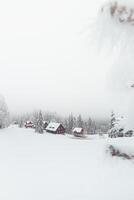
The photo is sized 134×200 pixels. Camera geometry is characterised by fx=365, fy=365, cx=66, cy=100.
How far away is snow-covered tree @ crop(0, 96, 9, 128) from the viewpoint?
46.1 metres

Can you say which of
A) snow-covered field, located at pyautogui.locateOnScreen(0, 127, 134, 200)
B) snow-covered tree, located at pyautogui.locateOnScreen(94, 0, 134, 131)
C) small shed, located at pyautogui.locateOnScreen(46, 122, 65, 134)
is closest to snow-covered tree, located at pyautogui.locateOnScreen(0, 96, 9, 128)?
snow-covered field, located at pyautogui.locateOnScreen(0, 127, 134, 200)

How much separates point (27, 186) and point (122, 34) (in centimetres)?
1813

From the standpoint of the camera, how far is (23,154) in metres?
30.4

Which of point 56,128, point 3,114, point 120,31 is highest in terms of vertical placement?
point 56,128

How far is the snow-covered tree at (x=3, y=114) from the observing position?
46094 mm

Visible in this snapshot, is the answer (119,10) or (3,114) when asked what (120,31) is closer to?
(119,10)

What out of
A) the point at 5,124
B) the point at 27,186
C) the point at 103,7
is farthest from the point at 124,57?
the point at 5,124

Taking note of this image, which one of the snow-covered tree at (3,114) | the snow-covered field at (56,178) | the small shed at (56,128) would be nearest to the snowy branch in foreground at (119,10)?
the snow-covered field at (56,178)

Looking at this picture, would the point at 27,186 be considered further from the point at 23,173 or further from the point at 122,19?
the point at 122,19

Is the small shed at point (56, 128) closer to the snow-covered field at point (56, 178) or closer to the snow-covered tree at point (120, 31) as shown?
the snow-covered field at point (56, 178)

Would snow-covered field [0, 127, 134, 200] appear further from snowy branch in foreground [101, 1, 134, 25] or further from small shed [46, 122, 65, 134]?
small shed [46, 122, 65, 134]

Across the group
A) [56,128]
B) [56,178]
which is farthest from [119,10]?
[56,128]

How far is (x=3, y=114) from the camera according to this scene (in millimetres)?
46719

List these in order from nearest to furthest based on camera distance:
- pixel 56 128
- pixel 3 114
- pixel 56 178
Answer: pixel 56 178, pixel 3 114, pixel 56 128
